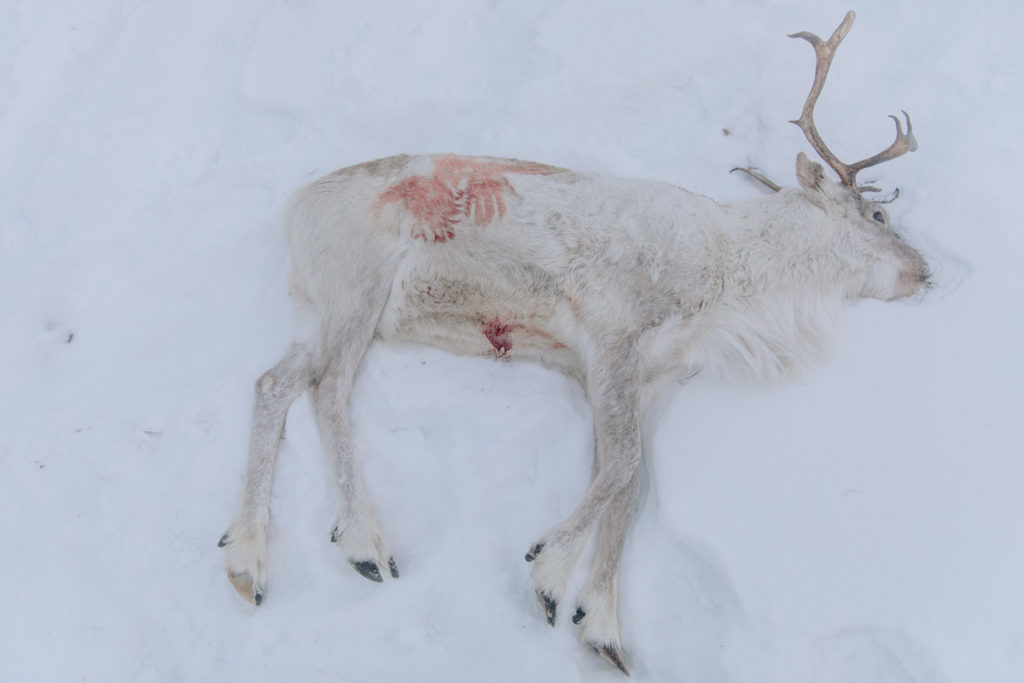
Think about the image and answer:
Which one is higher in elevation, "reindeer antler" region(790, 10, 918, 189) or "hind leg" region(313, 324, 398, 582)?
"reindeer antler" region(790, 10, 918, 189)

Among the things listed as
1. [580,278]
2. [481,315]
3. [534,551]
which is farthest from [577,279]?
[534,551]

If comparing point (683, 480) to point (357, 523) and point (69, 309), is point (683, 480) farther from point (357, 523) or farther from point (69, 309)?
point (69, 309)

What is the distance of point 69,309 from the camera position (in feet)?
12.2

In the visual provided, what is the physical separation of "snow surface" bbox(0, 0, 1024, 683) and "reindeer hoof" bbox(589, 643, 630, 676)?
0.07 meters

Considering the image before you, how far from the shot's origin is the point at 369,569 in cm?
298

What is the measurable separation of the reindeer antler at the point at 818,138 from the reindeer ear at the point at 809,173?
16cm

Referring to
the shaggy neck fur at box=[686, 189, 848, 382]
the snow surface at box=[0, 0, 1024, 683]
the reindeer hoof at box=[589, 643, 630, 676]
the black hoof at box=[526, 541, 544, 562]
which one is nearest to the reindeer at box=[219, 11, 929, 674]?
the shaggy neck fur at box=[686, 189, 848, 382]

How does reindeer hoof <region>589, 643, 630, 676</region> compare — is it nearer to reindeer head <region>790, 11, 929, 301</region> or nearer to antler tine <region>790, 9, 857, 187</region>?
reindeer head <region>790, 11, 929, 301</region>

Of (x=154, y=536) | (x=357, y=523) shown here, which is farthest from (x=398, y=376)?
(x=154, y=536)

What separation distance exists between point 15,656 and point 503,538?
6.53ft

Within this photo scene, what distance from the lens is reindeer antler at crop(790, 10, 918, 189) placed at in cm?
347

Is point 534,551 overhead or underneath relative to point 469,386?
underneath

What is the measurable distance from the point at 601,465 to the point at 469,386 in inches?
29.4

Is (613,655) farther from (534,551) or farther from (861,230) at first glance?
(861,230)
